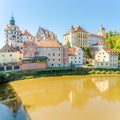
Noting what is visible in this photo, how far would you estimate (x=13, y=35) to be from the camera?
5838cm

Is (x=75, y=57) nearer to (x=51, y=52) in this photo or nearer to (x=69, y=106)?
(x=51, y=52)

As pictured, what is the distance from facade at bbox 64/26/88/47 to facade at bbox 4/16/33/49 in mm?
16818

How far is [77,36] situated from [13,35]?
964 inches

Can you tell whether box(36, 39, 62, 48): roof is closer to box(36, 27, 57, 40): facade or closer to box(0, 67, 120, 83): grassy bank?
box(0, 67, 120, 83): grassy bank

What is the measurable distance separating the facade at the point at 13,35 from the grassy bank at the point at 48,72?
25.7 m

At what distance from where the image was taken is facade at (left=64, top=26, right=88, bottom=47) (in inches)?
2576

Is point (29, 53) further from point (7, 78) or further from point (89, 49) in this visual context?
point (89, 49)

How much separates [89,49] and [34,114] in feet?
155

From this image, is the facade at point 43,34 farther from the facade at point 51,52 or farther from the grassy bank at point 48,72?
the grassy bank at point 48,72

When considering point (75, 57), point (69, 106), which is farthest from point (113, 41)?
point (69, 106)

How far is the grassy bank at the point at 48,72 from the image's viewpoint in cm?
3051

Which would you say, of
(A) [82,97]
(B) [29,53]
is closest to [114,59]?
(B) [29,53]

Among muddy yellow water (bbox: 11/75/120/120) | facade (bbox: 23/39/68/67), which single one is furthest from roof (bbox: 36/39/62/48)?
muddy yellow water (bbox: 11/75/120/120)

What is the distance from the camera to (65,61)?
45219 millimetres
